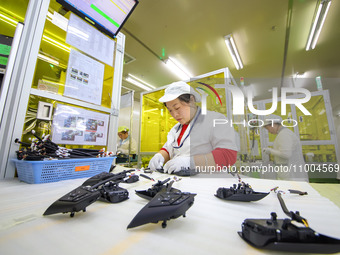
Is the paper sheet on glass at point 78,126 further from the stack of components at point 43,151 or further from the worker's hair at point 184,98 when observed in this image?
the worker's hair at point 184,98

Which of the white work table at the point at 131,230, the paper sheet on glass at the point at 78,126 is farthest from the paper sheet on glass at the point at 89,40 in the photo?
the white work table at the point at 131,230

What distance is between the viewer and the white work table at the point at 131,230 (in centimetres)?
21

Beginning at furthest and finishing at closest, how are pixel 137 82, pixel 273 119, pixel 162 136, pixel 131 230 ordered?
1. pixel 137 82
2. pixel 162 136
3. pixel 273 119
4. pixel 131 230

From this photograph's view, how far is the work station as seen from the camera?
0.83ft

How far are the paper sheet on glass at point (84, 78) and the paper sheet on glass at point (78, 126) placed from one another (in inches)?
4.3

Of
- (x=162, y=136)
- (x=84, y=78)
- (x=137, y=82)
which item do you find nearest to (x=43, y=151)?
(x=84, y=78)

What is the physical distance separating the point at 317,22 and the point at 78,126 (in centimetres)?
392

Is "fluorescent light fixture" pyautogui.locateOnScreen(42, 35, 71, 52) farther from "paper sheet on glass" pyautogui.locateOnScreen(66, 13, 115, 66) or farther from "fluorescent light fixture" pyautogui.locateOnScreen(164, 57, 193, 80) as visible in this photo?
"fluorescent light fixture" pyautogui.locateOnScreen(164, 57, 193, 80)

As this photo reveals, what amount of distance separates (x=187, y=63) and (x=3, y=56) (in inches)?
132

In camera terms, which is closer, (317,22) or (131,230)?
(131,230)

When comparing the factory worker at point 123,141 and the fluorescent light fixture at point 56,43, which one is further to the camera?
the factory worker at point 123,141

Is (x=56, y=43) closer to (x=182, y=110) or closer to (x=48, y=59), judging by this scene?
(x=48, y=59)

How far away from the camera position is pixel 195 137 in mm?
1354

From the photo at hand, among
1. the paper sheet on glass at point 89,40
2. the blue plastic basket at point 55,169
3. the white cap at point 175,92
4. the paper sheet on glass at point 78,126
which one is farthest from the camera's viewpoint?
the white cap at point 175,92
